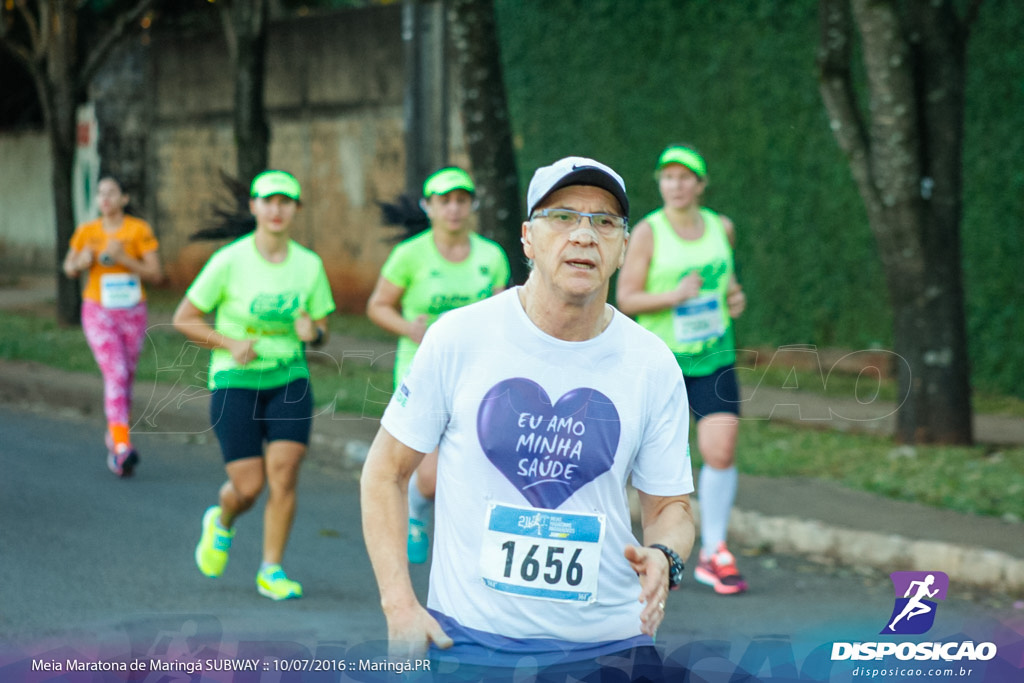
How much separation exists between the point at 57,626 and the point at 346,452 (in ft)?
13.9

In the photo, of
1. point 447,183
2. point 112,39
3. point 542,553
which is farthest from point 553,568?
point 112,39

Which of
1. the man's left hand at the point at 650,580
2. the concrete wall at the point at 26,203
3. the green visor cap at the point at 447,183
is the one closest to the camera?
the man's left hand at the point at 650,580

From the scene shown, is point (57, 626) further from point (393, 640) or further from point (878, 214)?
point (878, 214)

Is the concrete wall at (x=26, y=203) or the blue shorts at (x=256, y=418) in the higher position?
the concrete wall at (x=26, y=203)

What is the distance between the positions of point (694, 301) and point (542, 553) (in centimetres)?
362

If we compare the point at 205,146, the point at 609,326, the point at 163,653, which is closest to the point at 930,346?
the point at 163,653

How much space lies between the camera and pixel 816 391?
1199cm

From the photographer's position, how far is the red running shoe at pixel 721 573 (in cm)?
632

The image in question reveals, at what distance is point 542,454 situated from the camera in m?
3.06

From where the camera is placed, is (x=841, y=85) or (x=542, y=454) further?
(x=841, y=85)

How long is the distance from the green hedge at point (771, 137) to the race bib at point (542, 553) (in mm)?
9684

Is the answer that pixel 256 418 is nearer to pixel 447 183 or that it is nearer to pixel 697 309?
pixel 447 183

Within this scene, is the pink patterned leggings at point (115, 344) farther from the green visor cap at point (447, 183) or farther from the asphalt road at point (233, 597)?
the green visor cap at point (447, 183)

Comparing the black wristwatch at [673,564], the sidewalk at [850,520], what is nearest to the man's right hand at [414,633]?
the black wristwatch at [673,564]
